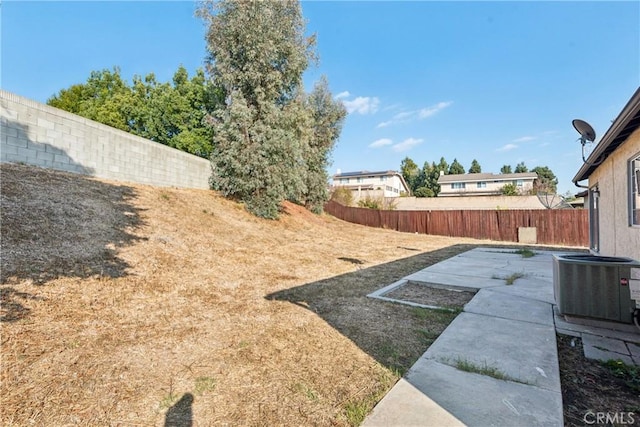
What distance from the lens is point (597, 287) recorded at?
317cm

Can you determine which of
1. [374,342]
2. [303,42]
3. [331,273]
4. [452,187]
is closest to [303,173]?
[303,42]

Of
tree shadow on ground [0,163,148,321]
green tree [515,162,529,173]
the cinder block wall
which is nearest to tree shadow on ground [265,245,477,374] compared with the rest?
tree shadow on ground [0,163,148,321]

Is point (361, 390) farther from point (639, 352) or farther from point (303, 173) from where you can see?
point (303, 173)

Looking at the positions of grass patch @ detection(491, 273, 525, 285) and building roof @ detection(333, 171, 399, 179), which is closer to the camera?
grass patch @ detection(491, 273, 525, 285)

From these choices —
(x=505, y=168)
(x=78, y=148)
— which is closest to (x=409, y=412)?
(x=78, y=148)

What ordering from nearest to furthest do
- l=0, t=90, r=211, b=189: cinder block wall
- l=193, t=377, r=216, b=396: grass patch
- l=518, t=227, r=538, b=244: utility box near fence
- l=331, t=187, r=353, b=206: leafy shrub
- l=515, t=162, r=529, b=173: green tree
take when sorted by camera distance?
1. l=193, t=377, r=216, b=396: grass patch
2. l=0, t=90, r=211, b=189: cinder block wall
3. l=518, t=227, r=538, b=244: utility box near fence
4. l=331, t=187, r=353, b=206: leafy shrub
5. l=515, t=162, r=529, b=173: green tree

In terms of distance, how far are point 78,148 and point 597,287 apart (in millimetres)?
11184

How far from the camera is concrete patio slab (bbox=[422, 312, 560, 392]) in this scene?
2.26m

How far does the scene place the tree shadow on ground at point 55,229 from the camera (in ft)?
12.4

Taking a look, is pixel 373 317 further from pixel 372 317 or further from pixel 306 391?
pixel 306 391

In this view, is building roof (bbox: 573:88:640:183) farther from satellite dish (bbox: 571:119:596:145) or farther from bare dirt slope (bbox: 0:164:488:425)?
bare dirt slope (bbox: 0:164:488:425)

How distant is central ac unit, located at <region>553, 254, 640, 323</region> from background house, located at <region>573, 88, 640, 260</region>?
1.82m

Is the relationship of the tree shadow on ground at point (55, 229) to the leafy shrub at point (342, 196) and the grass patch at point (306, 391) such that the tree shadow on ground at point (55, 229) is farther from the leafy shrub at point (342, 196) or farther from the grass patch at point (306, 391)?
the leafy shrub at point (342, 196)

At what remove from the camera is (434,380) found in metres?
2.18
